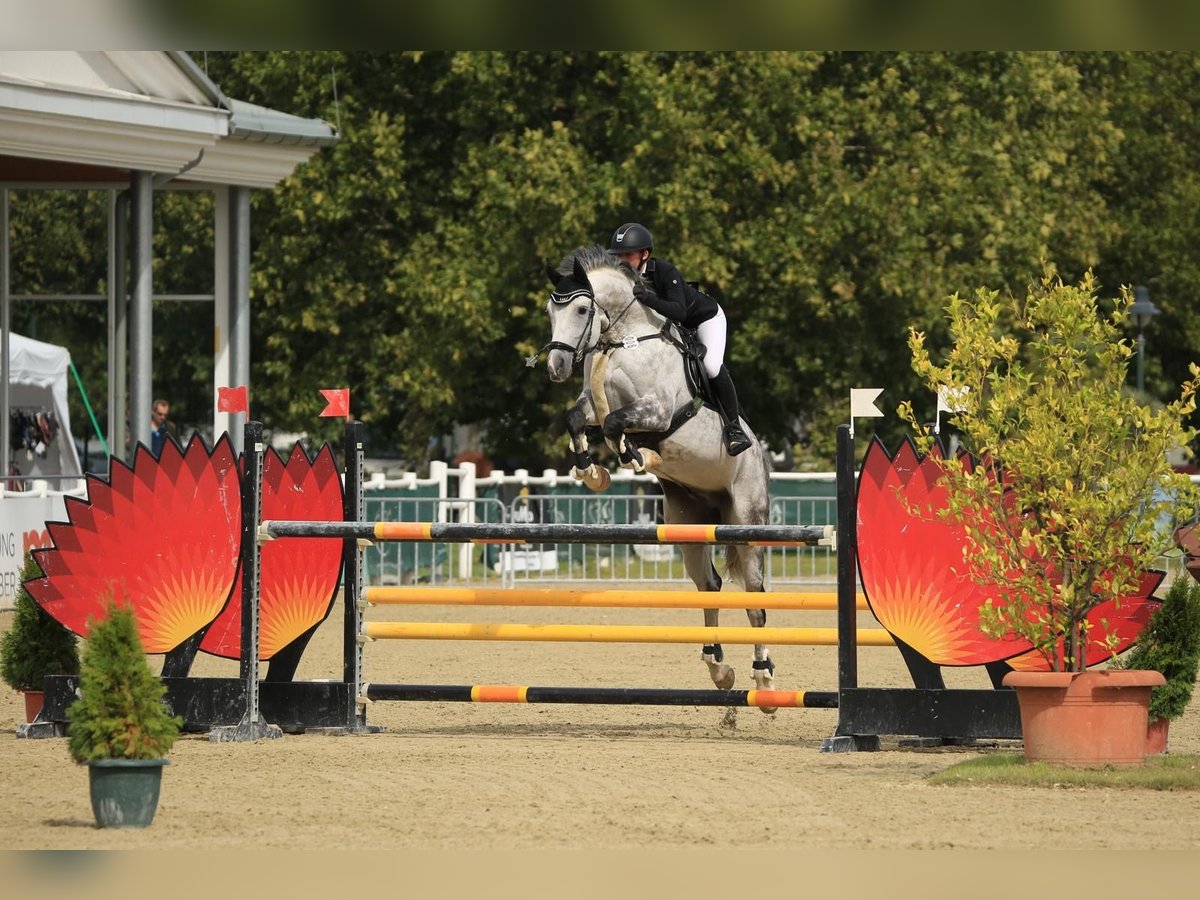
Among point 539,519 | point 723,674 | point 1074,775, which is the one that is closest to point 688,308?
point 723,674

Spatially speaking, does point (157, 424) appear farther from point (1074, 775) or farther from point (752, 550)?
point (1074, 775)

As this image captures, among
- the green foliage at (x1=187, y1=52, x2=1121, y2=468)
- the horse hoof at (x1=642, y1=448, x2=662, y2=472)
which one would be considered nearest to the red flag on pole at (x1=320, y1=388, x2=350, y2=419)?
the horse hoof at (x1=642, y1=448, x2=662, y2=472)

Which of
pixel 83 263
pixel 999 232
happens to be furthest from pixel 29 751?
pixel 999 232

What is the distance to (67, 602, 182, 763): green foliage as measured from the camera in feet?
18.2

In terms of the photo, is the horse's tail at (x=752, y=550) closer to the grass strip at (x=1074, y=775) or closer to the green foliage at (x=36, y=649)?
the grass strip at (x=1074, y=775)

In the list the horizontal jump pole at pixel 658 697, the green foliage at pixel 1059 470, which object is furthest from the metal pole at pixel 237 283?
the green foliage at pixel 1059 470

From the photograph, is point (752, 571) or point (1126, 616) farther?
point (752, 571)

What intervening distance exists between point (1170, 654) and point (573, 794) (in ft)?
8.15

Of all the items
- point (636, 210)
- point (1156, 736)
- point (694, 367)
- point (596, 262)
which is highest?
point (636, 210)

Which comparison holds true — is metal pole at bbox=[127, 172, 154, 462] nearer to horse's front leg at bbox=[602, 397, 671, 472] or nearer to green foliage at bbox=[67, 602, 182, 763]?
horse's front leg at bbox=[602, 397, 671, 472]

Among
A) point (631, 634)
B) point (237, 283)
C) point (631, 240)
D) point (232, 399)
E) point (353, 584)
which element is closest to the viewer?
point (631, 634)

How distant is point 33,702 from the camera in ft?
27.4

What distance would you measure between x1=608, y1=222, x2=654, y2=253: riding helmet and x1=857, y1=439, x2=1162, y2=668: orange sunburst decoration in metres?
2.06
